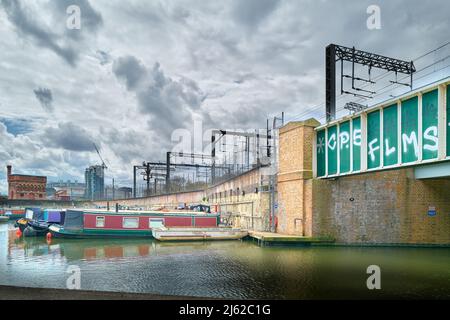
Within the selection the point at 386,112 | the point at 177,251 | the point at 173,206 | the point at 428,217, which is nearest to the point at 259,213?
the point at 177,251

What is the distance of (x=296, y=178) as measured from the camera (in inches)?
905

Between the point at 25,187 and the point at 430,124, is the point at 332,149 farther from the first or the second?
the point at 25,187

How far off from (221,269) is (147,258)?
4.87m

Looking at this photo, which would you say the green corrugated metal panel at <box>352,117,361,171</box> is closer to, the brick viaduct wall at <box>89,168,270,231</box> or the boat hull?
the brick viaduct wall at <box>89,168,270,231</box>

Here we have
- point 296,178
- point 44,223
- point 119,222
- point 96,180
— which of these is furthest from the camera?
point 96,180

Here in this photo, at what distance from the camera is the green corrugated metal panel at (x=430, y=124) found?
1461 centimetres

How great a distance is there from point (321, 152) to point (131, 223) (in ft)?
50.8

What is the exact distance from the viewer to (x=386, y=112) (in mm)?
17609

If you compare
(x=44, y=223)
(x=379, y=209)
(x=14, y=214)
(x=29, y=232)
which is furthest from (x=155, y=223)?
(x=14, y=214)

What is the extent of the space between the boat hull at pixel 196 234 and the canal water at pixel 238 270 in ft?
9.24

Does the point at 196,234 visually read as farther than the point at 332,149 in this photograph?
Yes

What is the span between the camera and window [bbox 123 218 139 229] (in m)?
28.1

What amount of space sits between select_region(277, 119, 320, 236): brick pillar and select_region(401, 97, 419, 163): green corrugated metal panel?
271 inches
